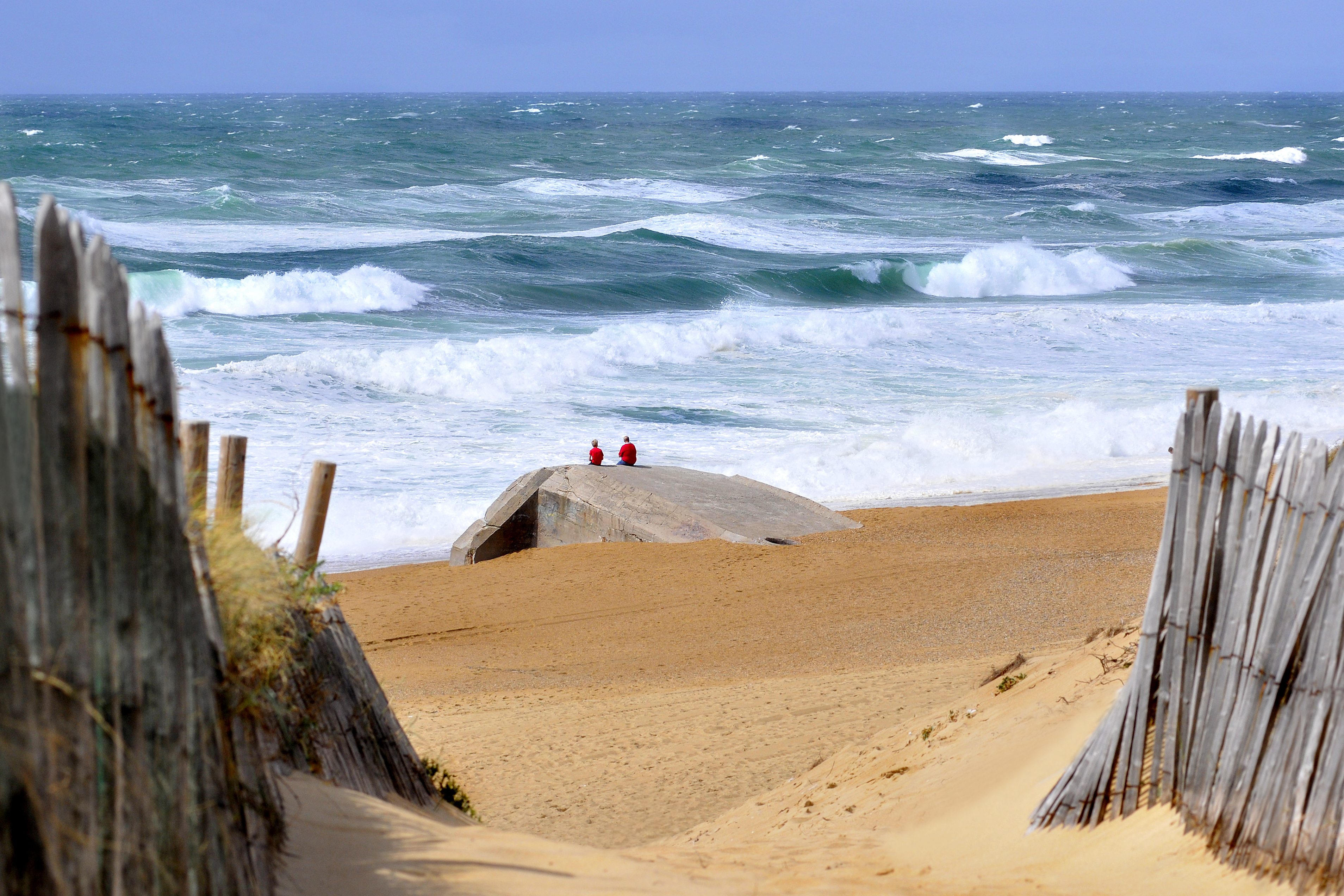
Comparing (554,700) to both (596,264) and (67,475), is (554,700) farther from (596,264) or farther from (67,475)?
(596,264)

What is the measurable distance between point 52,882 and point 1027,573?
9704 mm

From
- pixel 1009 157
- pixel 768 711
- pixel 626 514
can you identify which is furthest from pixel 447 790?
pixel 1009 157

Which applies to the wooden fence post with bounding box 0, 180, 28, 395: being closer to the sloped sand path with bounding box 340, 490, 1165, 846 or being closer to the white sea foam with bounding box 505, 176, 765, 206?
the sloped sand path with bounding box 340, 490, 1165, 846

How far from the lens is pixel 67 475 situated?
2.16m

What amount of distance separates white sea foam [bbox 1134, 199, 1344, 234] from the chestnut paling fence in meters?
45.9

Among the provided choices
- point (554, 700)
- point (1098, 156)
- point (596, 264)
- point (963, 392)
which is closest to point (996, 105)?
point (1098, 156)

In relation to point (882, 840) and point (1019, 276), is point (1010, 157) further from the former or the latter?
point (882, 840)

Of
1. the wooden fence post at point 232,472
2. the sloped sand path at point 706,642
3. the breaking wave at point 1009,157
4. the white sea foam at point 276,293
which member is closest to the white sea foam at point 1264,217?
the breaking wave at point 1009,157

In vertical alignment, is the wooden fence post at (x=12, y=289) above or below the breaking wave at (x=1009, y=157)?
below

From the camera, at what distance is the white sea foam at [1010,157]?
6725 cm

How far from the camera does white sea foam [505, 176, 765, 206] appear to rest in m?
46.6

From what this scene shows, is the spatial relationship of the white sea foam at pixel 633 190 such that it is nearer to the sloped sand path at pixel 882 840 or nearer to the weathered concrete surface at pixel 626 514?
the weathered concrete surface at pixel 626 514

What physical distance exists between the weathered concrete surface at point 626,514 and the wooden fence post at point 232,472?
806cm

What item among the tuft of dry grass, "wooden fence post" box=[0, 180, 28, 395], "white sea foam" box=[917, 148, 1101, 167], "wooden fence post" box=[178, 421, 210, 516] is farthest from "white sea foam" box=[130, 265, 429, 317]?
"white sea foam" box=[917, 148, 1101, 167]
